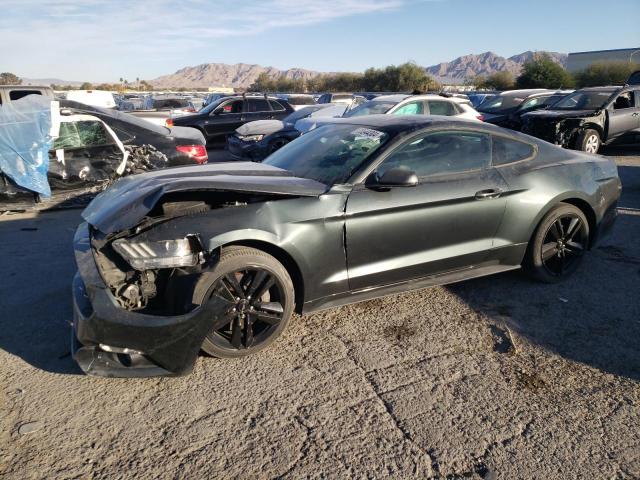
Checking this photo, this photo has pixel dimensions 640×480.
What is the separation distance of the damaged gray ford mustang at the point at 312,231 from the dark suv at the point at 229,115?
33.5ft

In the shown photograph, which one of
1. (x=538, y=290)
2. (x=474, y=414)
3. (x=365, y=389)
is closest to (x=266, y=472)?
(x=365, y=389)

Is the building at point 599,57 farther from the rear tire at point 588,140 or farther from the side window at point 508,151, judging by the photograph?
the side window at point 508,151

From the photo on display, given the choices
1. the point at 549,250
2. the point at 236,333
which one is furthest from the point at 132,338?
the point at 549,250

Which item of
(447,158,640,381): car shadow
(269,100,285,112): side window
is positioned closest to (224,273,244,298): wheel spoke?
(447,158,640,381): car shadow

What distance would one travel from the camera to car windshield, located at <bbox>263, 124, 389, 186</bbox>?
3.79 metres

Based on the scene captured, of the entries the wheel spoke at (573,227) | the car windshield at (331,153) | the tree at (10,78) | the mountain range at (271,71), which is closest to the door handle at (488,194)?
the car windshield at (331,153)

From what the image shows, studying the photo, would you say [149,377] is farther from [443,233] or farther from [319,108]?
[319,108]

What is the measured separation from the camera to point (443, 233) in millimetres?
3854

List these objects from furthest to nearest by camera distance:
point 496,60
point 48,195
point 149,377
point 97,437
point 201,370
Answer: point 496,60 < point 48,195 < point 201,370 < point 149,377 < point 97,437

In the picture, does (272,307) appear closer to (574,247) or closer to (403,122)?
(403,122)

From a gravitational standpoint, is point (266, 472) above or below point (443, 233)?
below

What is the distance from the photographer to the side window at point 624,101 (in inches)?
476

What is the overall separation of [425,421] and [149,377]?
1639mm

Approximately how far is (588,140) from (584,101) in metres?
1.49
